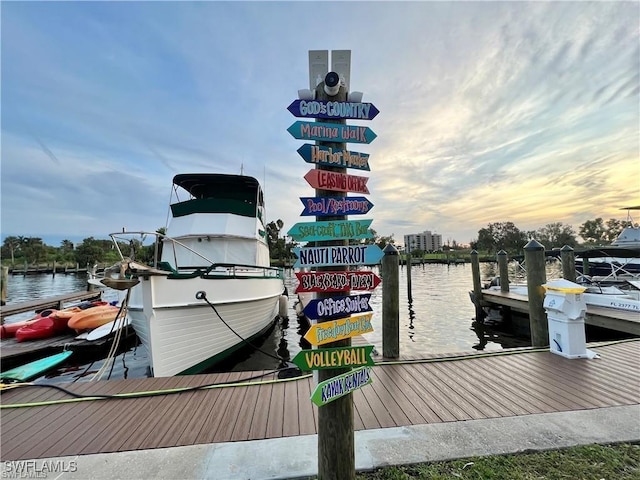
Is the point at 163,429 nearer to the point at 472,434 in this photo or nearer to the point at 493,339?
the point at 472,434

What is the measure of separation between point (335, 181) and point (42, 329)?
441 inches

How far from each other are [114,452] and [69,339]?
809cm

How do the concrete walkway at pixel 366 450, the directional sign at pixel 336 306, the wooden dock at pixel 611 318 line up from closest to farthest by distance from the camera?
the directional sign at pixel 336 306 < the concrete walkway at pixel 366 450 < the wooden dock at pixel 611 318

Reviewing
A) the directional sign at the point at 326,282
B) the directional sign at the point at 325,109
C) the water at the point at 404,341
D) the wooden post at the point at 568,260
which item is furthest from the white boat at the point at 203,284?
the wooden post at the point at 568,260

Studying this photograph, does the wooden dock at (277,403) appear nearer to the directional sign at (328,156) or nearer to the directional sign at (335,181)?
the directional sign at (335,181)

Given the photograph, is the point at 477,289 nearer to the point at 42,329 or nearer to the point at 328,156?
the point at 328,156

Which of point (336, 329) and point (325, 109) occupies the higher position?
point (325, 109)

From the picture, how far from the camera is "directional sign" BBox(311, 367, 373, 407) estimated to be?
1.90 meters

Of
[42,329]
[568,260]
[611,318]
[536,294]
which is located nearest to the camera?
[536,294]

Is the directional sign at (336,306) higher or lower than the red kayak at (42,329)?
higher

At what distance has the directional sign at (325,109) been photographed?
217cm

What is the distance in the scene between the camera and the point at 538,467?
2273 millimetres

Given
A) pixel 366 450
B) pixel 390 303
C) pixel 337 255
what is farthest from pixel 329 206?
pixel 390 303

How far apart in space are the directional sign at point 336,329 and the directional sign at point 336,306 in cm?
5
